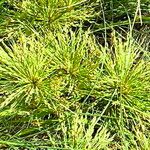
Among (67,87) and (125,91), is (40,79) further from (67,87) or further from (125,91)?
(125,91)

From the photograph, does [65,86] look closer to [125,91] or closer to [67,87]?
[67,87]

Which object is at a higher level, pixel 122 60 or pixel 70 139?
pixel 122 60

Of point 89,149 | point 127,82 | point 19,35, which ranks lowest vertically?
point 89,149

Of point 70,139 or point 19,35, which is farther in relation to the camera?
point 19,35

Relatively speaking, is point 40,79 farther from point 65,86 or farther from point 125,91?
point 125,91

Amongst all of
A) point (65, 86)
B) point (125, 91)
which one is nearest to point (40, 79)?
point (65, 86)

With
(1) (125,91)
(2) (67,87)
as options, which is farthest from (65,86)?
(1) (125,91)

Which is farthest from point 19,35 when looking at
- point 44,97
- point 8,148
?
point 8,148

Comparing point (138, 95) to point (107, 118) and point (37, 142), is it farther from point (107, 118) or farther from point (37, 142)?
point (37, 142)
